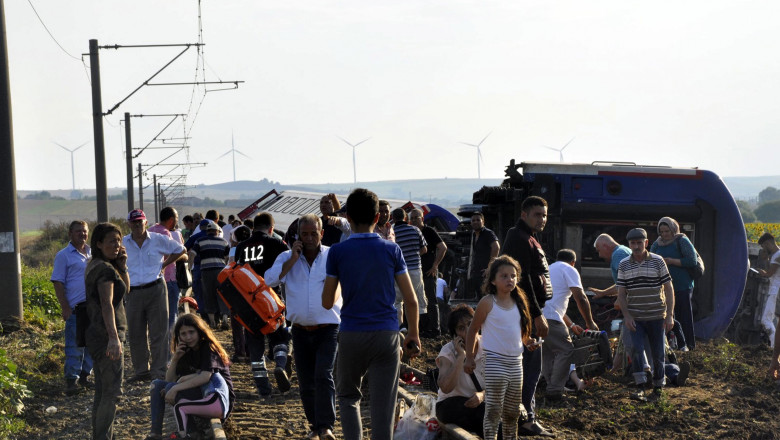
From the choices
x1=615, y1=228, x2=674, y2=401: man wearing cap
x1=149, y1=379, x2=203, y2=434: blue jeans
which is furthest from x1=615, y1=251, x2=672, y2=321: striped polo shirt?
x1=149, y1=379, x2=203, y2=434: blue jeans

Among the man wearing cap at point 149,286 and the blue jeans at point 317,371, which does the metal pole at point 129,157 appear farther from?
the blue jeans at point 317,371

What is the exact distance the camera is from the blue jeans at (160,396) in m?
8.70

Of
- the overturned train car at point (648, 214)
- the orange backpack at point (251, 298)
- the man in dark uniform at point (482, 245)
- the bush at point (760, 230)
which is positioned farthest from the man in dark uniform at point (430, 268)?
the bush at point (760, 230)

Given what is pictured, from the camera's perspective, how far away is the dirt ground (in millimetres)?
9609

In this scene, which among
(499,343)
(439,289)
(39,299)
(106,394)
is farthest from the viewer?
(39,299)

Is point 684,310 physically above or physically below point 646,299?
below

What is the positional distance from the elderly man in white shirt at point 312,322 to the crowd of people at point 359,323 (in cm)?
1

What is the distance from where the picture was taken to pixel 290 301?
8.62 meters

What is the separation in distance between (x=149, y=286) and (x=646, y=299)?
5.11 metres

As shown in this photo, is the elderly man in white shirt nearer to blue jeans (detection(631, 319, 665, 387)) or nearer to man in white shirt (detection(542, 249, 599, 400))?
man in white shirt (detection(542, 249, 599, 400))

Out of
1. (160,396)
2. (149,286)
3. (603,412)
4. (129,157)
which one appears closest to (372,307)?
(160,396)

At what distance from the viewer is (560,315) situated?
1057cm

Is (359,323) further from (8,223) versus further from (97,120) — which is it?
(97,120)

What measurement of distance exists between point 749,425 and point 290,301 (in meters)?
4.26
